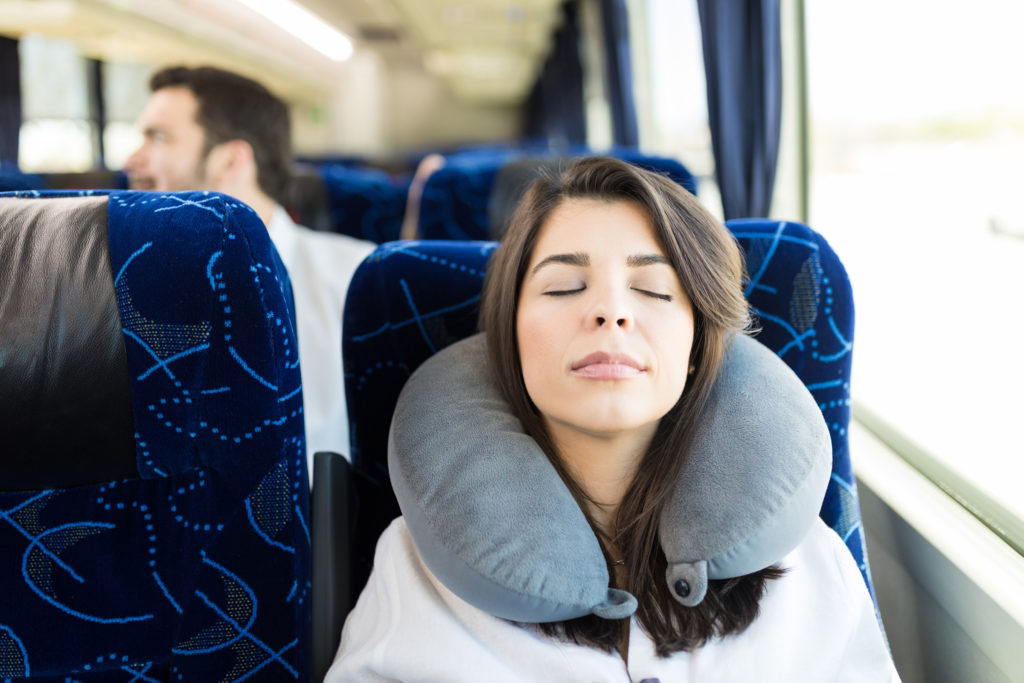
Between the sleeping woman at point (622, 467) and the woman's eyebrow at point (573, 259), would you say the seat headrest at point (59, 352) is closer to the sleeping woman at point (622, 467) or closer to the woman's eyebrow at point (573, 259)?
the sleeping woman at point (622, 467)

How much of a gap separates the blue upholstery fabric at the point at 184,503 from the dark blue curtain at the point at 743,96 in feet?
6.06

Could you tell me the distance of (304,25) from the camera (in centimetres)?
723

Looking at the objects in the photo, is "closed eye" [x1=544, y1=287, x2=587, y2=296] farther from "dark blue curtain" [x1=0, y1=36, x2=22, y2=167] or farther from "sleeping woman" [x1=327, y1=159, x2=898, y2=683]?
"dark blue curtain" [x1=0, y1=36, x2=22, y2=167]

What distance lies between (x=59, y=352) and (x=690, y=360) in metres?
0.80

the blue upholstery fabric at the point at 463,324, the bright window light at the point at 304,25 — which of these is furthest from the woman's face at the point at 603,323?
the bright window light at the point at 304,25

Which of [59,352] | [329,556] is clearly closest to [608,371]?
[329,556]

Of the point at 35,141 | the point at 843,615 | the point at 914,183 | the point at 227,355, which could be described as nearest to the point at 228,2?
the point at 35,141

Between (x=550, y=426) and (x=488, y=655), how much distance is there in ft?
1.00

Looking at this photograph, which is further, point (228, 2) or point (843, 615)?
point (228, 2)

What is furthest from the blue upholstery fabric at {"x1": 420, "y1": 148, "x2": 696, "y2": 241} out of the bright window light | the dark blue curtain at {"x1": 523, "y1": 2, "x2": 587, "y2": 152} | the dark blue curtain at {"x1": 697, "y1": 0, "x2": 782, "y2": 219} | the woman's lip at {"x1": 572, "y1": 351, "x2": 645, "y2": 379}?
the bright window light

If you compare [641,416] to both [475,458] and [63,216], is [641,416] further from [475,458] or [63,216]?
[63,216]

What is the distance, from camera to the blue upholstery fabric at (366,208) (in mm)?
2949

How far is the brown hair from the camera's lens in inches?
36.0

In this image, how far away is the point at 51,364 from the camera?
874 mm
